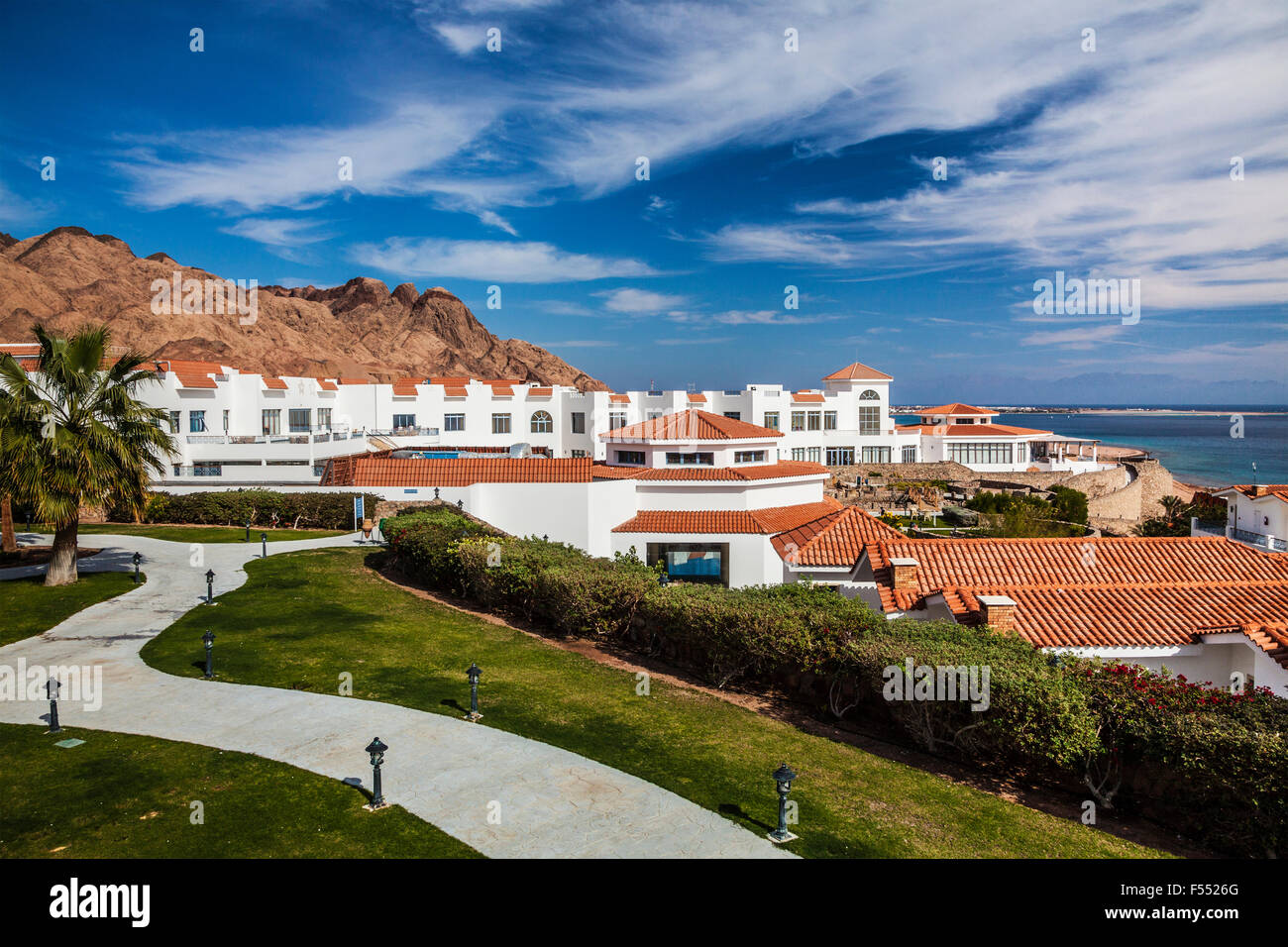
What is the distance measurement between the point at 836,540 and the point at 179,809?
58.3 ft

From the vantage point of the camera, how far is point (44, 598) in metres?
16.6

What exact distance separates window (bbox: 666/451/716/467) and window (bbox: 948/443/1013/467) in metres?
43.3

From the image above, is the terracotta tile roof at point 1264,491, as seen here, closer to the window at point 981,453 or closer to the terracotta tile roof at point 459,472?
the terracotta tile roof at point 459,472

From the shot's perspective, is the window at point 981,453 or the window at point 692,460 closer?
the window at point 692,460

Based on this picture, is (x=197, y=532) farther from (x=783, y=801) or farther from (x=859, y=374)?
(x=859, y=374)

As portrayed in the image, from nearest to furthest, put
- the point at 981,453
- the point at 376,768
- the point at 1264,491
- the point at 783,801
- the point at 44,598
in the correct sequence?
the point at 783,801, the point at 376,768, the point at 44,598, the point at 1264,491, the point at 981,453

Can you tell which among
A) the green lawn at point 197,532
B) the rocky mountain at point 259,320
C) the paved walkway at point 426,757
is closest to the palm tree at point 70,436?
the paved walkway at point 426,757

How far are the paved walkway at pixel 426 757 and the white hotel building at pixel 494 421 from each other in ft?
66.2

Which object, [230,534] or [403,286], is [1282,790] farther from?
[403,286]

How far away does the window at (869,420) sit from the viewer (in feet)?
212

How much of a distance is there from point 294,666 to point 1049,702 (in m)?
11.9

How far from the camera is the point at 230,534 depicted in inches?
1001

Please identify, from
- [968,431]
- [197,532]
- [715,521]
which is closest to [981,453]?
[968,431]

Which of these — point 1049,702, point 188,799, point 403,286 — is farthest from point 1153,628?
point 403,286
